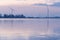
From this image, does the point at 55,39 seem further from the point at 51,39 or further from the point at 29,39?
the point at 29,39

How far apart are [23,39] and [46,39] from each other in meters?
0.95

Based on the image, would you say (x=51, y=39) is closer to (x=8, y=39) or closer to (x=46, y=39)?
(x=46, y=39)

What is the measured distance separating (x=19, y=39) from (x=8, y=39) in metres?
0.45

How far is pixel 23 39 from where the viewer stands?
11.0 m

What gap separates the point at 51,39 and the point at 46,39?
21 centimetres

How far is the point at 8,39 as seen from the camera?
1084 centimetres

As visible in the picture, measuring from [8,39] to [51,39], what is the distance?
1768mm

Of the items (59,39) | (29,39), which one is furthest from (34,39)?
(59,39)

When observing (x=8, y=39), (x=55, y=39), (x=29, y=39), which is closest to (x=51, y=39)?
(x=55, y=39)

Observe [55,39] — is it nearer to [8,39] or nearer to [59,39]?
[59,39]

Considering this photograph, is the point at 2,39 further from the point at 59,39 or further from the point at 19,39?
the point at 59,39

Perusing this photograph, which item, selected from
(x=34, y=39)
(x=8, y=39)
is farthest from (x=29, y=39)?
(x=8, y=39)

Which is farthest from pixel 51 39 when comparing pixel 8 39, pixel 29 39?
pixel 8 39

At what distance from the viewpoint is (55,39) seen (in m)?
10.9
